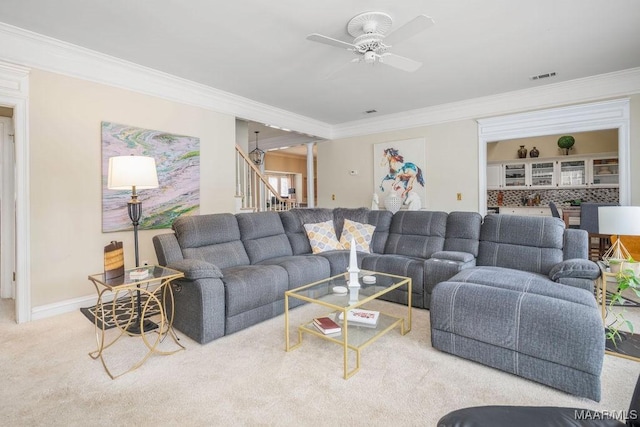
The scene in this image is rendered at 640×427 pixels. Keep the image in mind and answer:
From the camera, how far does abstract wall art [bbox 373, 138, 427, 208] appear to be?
5.57 metres

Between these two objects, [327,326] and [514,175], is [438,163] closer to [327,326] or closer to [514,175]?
[514,175]

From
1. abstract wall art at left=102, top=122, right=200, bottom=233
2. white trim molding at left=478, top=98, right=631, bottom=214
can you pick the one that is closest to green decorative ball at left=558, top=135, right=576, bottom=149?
white trim molding at left=478, top=98, right=631, bottom=214

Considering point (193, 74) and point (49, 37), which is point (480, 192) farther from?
point (49, 37)

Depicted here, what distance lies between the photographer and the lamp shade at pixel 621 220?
2375mm

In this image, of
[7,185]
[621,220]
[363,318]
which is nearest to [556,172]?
[621,220]

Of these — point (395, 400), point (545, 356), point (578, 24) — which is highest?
point (578, 24)

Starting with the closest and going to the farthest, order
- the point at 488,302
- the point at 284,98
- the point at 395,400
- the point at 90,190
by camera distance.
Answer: the point at 395,400, the point at 488,302, the point at 90,190, the point at 284,98

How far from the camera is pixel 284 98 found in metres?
4.88

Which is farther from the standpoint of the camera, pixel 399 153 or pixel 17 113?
pixel 399 153

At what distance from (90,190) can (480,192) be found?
16.9 ft

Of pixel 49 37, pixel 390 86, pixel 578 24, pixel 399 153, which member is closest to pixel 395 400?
pixel 578 24

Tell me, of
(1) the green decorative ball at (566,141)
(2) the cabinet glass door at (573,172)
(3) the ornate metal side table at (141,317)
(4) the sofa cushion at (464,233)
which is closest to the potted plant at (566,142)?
(1) the green decorative ball at (566,141)

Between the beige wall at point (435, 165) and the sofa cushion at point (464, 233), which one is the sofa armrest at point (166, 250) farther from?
the beige wall at point (435, 165)

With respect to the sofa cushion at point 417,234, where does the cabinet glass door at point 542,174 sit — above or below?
above
